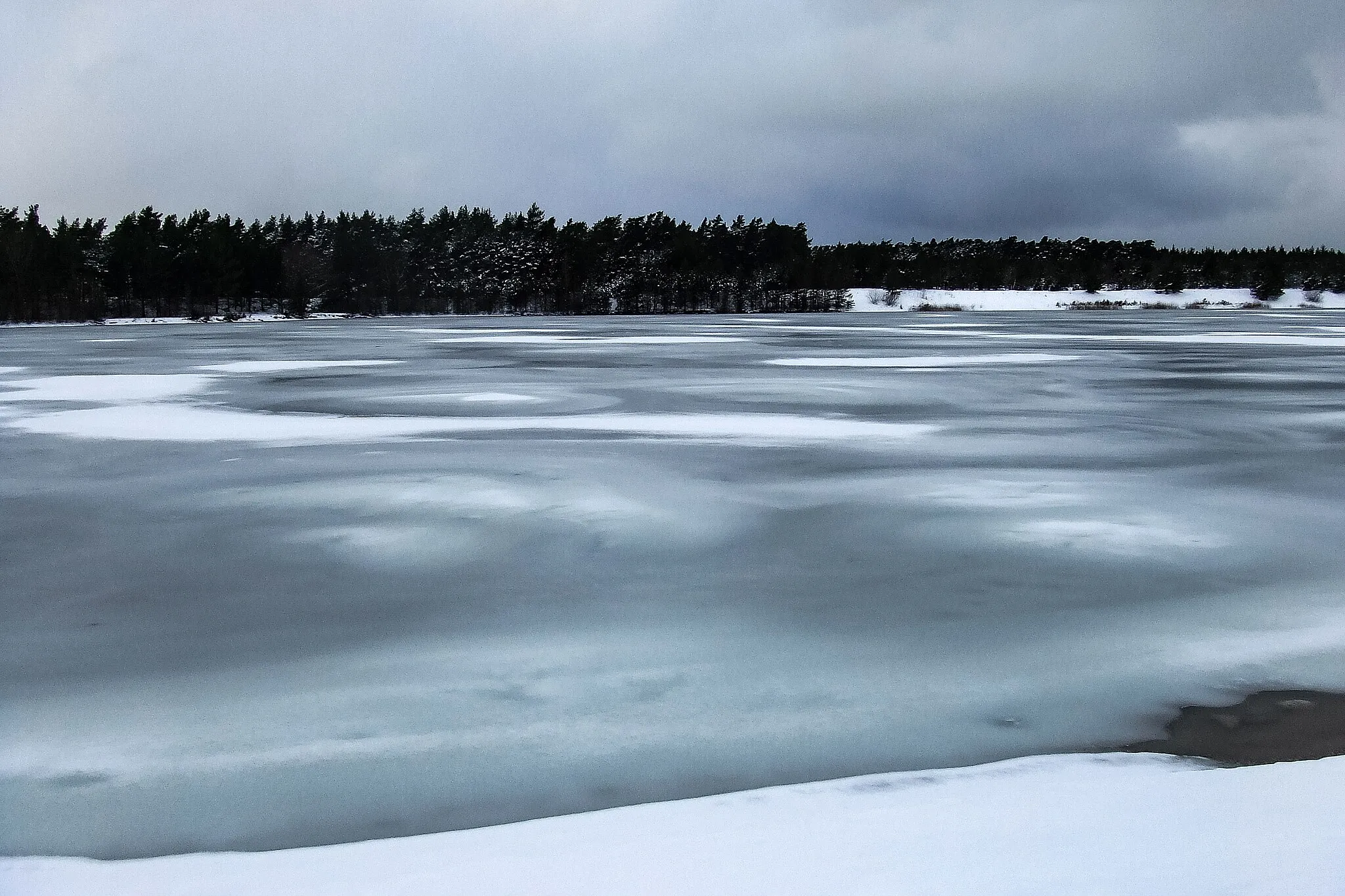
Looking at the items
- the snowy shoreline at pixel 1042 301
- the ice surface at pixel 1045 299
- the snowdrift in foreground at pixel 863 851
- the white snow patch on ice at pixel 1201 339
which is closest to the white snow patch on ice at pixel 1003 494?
the snowdrift in foreground at pixel 863 851

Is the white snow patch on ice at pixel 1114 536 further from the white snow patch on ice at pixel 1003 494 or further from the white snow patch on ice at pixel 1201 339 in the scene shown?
the white snow patch on ice at pixel 1201 339

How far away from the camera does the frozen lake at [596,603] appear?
10.6ft

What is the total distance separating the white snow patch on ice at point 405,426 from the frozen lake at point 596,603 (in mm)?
82

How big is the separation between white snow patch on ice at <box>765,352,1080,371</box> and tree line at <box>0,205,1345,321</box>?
58.4 meters

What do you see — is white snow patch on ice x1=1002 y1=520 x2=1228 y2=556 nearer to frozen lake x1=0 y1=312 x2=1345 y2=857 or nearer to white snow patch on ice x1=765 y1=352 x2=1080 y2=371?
frozen lake x1=0 y1=312 x2=1345 y2=857

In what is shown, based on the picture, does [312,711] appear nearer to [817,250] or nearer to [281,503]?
[281,503]

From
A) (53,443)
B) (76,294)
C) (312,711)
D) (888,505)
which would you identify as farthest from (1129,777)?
(76,294)

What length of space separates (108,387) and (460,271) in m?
77.1

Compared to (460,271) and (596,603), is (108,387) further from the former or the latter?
(460,271)

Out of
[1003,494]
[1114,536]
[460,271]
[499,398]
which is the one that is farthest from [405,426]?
[460,271]

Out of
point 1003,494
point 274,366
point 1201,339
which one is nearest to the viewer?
point 1003,494

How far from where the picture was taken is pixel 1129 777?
10.2 ft

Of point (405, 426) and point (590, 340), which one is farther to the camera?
point (590, 340)

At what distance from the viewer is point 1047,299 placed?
3546 inches
